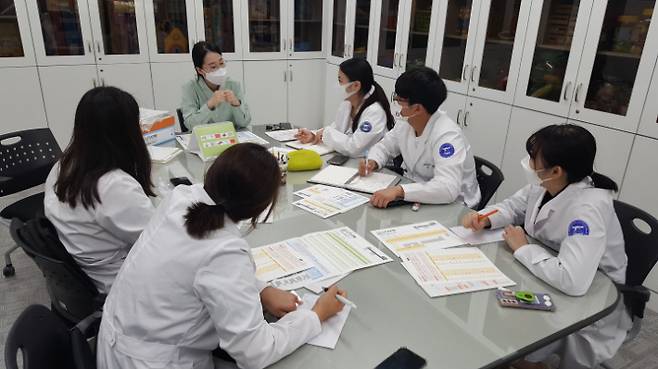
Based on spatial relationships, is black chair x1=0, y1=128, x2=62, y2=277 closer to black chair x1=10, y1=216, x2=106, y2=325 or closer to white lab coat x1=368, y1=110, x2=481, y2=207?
black chair x1=10, y1=216, x2=106, y2=325

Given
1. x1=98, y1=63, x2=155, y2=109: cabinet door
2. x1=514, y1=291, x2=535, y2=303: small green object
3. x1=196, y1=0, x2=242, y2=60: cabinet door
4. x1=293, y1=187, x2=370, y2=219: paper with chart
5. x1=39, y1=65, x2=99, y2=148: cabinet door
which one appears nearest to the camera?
x1=514, y1=291, x2=535, y2=303: small green object

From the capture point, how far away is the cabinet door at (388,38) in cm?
358

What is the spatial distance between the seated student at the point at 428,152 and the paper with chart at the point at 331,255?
31 centimetres

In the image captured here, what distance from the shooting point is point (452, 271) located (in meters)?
1.28

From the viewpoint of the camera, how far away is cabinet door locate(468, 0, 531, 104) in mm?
2748

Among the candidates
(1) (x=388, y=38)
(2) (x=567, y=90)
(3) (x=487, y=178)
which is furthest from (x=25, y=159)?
(2) (x=567, y=90)

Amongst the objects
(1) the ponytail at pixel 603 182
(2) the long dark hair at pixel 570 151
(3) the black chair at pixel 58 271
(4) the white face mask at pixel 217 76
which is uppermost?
(4) the white face mask at pixel 217 76

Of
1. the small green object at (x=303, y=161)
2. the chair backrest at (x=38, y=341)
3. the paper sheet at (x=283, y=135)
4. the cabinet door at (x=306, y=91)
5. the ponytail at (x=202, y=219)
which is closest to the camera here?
the chair backrest at (x=38, y=341)

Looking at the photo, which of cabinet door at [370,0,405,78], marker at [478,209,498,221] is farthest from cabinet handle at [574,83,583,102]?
cabinet door at [370,0,405,78]

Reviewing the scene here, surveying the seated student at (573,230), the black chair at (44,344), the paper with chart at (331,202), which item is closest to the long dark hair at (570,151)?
the seated student at (573,230)

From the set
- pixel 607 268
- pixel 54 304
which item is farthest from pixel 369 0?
pixel 54 304

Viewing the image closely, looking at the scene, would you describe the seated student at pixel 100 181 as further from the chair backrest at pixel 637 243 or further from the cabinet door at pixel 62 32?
the cabinet door at pixel 62 32

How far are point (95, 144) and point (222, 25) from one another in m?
3.08

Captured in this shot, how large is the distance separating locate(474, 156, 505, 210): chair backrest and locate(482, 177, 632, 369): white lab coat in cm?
41
